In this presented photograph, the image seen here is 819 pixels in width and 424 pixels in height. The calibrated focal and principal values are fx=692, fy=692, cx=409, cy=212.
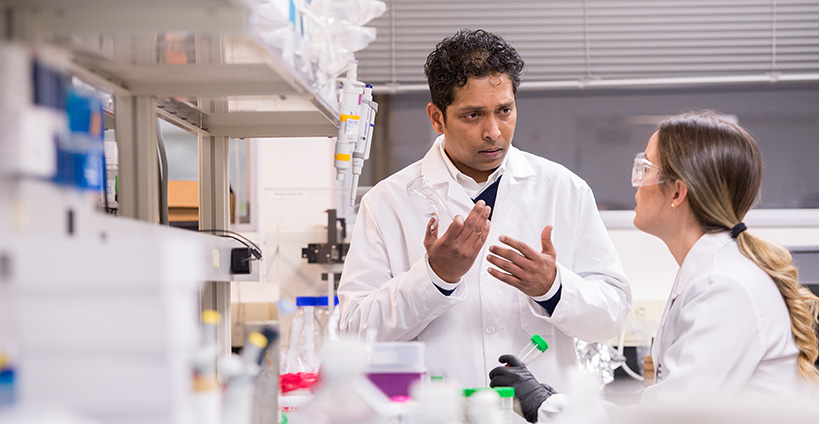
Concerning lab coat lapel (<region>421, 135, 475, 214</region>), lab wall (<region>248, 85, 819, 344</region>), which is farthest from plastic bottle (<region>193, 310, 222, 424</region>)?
lab wall (<region>248, 85, 819, 344</region>)

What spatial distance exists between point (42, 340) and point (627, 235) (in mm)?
3137

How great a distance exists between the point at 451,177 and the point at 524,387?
73cm

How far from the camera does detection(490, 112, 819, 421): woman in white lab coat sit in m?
1.25

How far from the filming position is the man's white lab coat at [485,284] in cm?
166

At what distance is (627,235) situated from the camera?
345 centimetres

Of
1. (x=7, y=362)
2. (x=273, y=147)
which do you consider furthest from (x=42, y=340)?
(x=273, y=147)

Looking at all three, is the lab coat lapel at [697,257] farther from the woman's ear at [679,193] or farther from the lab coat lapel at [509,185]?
the lab coat lapel at [509,185]

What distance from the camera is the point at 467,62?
1842 mm

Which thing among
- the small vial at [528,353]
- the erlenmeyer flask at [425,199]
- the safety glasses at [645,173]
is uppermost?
the safety glasses at [645,173]

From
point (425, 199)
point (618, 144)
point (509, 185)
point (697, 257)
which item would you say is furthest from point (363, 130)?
point (618, 144)

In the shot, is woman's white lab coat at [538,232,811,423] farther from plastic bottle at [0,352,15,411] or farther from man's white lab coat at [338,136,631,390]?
plastic bottle at [0,352,15,411]

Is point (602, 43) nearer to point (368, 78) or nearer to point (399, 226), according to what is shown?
point (368, 78)

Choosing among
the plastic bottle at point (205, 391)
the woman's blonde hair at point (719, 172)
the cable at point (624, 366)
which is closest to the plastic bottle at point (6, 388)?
the plastic bottle at point (205, 391)

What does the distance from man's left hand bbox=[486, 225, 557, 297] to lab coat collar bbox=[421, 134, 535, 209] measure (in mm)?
347
